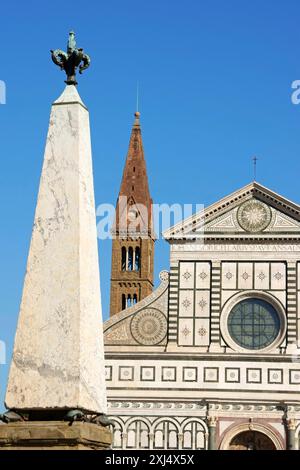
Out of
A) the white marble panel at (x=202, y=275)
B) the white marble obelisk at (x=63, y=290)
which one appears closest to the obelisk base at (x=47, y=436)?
the white marble obelisk at (x=63, y=290)

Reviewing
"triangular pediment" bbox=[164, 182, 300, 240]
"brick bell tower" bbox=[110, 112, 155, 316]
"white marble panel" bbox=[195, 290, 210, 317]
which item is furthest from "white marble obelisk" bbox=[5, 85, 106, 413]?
"brick bell tower" bbox=[110, 112, 155, 316]

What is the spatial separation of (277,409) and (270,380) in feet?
2.57

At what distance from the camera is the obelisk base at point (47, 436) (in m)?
7.53

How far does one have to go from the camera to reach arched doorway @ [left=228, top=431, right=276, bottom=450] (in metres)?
27.2

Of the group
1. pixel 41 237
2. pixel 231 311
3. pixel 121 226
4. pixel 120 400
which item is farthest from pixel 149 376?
pixel 41 237

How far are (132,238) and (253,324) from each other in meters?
14.4

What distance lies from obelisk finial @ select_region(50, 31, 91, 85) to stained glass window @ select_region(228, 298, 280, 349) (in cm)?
2007

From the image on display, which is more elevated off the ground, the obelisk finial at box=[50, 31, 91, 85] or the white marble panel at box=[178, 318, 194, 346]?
the white marble panel at box=[178, 318, 194, 346]

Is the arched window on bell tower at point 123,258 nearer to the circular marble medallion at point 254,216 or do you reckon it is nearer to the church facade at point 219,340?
the church facade at point 219,340

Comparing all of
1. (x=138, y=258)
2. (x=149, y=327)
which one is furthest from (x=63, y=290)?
(x=138, y=258)

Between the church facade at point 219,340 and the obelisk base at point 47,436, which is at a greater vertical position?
→ the church facade at point 219,340

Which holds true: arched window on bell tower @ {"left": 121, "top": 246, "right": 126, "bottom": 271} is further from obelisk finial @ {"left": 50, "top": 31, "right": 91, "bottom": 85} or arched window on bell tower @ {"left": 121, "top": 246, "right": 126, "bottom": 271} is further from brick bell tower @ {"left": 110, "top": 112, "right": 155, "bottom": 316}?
obelisk finial @ {"left": 50, "top": 31, "right": 91, "bottom": 85}

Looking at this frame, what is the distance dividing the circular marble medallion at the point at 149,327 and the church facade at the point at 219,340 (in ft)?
0.09

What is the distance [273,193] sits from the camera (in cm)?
2880
